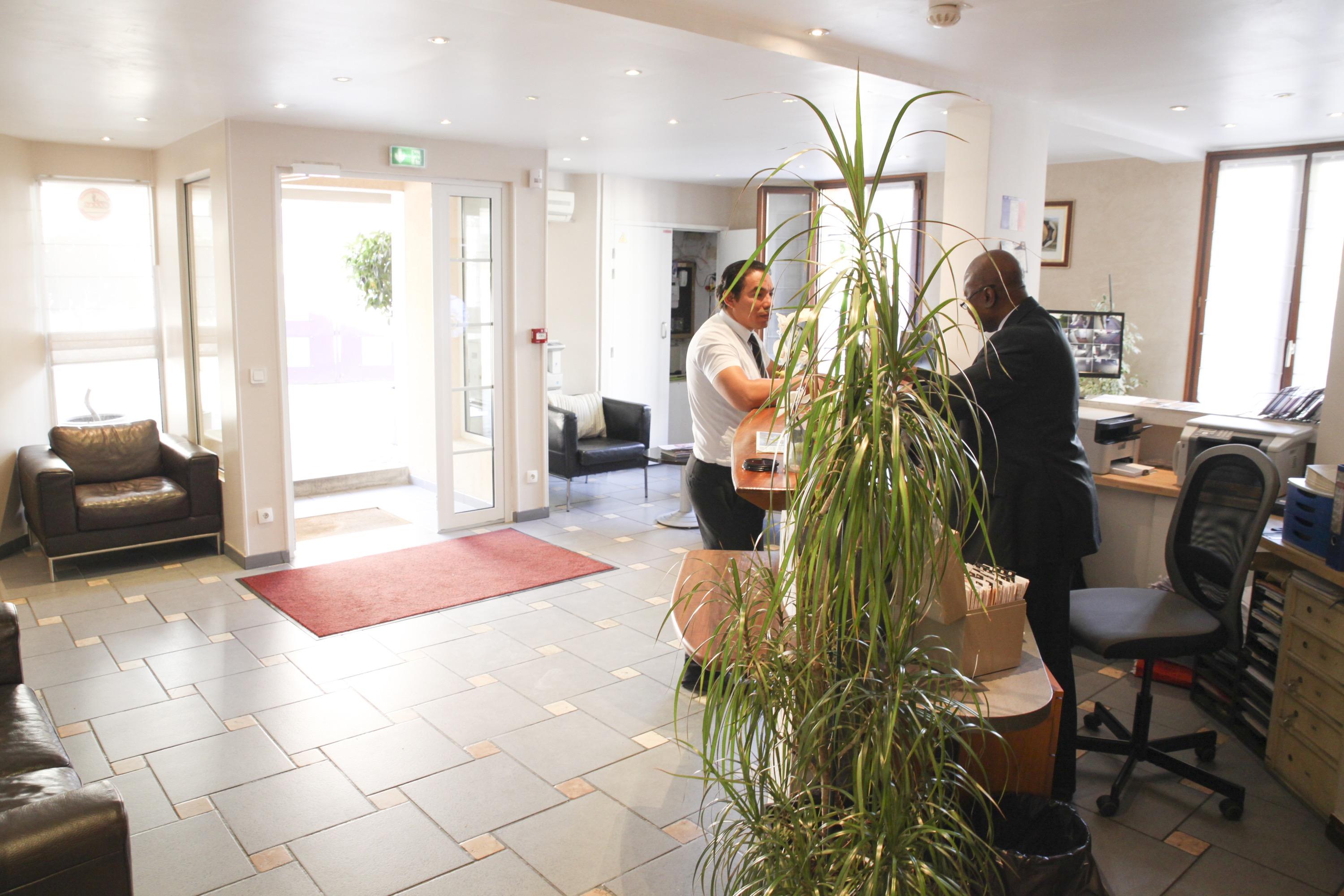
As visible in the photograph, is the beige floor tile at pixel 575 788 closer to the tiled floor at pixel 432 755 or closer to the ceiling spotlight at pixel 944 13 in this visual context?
the tiled floor at pixel 432 755

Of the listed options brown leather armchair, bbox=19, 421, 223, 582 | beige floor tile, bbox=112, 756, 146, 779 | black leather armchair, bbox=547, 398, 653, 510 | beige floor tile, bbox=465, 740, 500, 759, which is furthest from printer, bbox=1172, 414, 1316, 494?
brown leather armchair, bbox=19, 421, 223, 582

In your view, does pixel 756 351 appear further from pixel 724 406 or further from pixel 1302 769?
pixel 1302 769

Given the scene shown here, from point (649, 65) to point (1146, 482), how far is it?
3.20 meters

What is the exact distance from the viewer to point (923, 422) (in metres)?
1.85

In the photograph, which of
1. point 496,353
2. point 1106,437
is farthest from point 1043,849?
point 496,353

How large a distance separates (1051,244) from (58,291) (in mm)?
7740

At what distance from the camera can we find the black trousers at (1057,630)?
3.30 metres

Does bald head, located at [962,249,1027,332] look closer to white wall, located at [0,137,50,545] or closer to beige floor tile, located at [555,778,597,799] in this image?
beige floor tile, located at [555,778,597,799]

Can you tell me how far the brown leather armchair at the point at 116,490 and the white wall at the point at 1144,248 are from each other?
6.85 m

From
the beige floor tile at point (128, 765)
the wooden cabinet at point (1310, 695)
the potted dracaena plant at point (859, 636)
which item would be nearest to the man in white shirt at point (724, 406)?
the potted dracaena plant at point (859, 636)

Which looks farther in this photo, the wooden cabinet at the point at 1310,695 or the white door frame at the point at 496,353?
the white door frame at the point at 496,353

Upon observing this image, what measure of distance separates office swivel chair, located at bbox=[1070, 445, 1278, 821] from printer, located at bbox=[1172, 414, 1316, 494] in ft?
3.08

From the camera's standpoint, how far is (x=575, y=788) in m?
3.48

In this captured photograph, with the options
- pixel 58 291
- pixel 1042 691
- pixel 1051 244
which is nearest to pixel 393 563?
pixel 58 291
